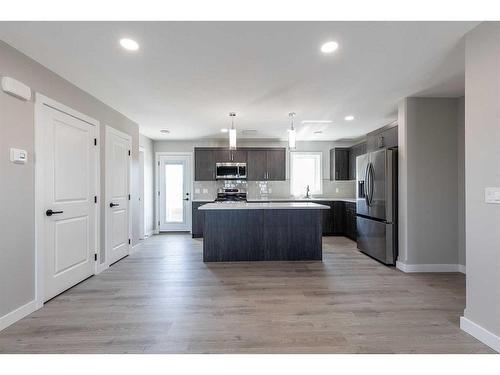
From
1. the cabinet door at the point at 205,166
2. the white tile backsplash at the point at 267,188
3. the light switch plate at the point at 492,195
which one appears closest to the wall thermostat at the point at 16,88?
the light switch plate at the point at 492,195

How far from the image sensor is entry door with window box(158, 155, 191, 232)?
682cm

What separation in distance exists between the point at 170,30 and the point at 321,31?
1179 mm

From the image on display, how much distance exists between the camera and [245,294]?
114 inches

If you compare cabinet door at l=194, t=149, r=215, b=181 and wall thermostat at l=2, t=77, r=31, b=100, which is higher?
wall thermostat at l=2, t=77, r=31, b=100

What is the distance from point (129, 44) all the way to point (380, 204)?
3766mm

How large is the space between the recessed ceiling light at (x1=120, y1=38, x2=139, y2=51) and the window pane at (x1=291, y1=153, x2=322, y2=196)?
5.17 meters

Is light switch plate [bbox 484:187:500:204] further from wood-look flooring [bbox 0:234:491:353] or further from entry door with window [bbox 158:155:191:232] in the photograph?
entry door with window [bbox 158:155:191:232]

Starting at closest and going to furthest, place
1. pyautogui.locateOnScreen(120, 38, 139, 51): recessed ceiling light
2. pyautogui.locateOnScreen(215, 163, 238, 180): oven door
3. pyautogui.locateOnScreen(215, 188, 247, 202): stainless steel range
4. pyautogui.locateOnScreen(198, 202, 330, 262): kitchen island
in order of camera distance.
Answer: pyautogui.locateOnScreen(120, 38, 139, 51): recessed ceiling light < pyautogui.locateOnScreen(198, 202, 330, 262): kitchen island < pyautogui.locateOnScreen(215, 163, 238, 180): oven door < pyautogui.locateOnScreen(215, 188, 247, 202): stainless steel range

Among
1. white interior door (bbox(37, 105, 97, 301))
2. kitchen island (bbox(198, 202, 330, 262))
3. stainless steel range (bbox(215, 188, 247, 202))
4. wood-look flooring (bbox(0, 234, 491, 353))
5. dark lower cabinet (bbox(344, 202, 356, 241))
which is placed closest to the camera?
wood-look flooring (bbox(0, 234, 491, 353))

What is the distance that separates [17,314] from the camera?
7.62 feet

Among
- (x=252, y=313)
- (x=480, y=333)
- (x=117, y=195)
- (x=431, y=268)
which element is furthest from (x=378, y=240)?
(x=117, y=195)

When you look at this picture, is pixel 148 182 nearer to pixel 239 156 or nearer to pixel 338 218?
pixel 239 156

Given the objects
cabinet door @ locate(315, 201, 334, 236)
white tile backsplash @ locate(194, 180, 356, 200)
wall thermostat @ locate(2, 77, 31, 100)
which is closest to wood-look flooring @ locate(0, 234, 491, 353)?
wall thermostat @ locate(2, 77, 31, 100)
